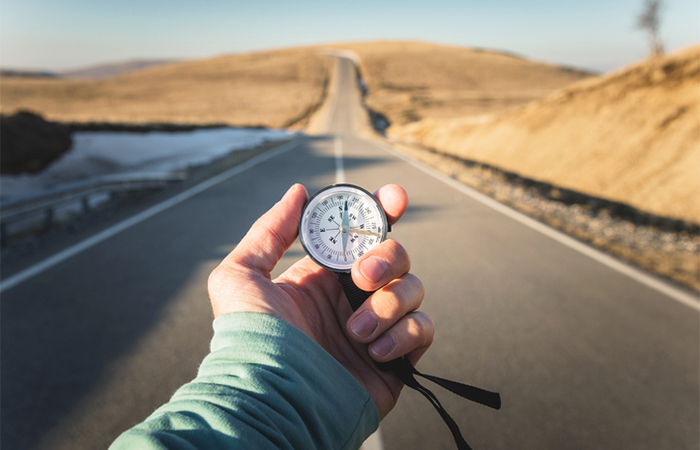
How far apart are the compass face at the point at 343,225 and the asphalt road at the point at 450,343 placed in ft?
2.23

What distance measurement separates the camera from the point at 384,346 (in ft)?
4.47

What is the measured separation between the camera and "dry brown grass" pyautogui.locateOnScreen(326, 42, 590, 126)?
5175cm

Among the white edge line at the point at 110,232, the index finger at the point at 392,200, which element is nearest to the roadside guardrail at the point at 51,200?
the white edge line at the point at 110,232

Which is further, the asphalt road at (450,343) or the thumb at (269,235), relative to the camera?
the asphalt road at (450,343)

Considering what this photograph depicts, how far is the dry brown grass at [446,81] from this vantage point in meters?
51.8

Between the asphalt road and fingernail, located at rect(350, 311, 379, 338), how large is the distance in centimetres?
87

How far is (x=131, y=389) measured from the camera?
2635 millimetres

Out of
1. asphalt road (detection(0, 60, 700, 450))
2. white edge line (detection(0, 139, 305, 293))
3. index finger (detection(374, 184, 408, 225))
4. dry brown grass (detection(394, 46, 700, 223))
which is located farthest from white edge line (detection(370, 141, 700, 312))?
white edge line (detection(0, 139, 305, 293))

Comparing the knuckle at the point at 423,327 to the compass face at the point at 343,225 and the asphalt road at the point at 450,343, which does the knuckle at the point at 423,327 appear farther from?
the asphalt road at the point at 450,343

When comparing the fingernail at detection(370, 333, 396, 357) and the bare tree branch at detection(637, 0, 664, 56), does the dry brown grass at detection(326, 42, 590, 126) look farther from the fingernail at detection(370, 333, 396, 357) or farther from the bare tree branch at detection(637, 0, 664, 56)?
the fingernail at detection(370, 333, 396, 357)

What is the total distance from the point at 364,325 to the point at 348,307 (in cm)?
32

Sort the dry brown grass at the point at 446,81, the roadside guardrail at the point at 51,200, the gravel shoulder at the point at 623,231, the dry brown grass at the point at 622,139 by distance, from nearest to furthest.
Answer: the gravel shoulder at the point at 623,231 → the roadside guardrail at the point at 51,200 → the dry brown grass at the point at 622,139 → the dry brown grass at the point at 446,81

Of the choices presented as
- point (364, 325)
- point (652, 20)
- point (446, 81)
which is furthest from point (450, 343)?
point (446, 81)

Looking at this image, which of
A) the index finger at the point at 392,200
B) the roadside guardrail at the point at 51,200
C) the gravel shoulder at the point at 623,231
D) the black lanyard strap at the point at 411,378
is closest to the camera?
the black lanyard strap at the point at 411,378
